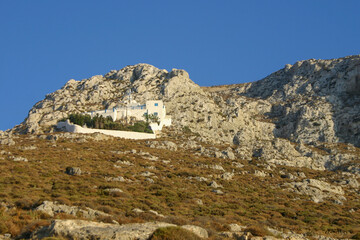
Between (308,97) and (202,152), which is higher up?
(308,97)

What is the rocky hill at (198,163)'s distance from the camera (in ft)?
93.2

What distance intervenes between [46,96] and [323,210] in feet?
318

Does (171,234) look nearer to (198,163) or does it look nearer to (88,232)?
(88,232)

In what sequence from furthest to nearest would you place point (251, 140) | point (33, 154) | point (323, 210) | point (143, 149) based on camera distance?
point (251, 140)
point (143, 149)
point (33, 154)
point (323, 210)

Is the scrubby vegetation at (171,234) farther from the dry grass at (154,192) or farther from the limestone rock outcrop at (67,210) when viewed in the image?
the limestone rock outcrop at (67,210)

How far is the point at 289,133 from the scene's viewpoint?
106 meters

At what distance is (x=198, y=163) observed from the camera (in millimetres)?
66688

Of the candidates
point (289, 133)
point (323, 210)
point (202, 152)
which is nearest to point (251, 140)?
point (289, 133)

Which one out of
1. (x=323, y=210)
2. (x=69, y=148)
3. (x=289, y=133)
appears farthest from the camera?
(x=289, y=133)

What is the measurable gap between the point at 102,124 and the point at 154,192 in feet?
176

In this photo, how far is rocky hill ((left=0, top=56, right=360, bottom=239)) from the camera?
93.2ft

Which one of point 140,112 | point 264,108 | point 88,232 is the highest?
point 264,108

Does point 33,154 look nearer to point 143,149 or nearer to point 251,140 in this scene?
point 143,149

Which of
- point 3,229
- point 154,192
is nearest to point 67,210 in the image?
point 3,229
